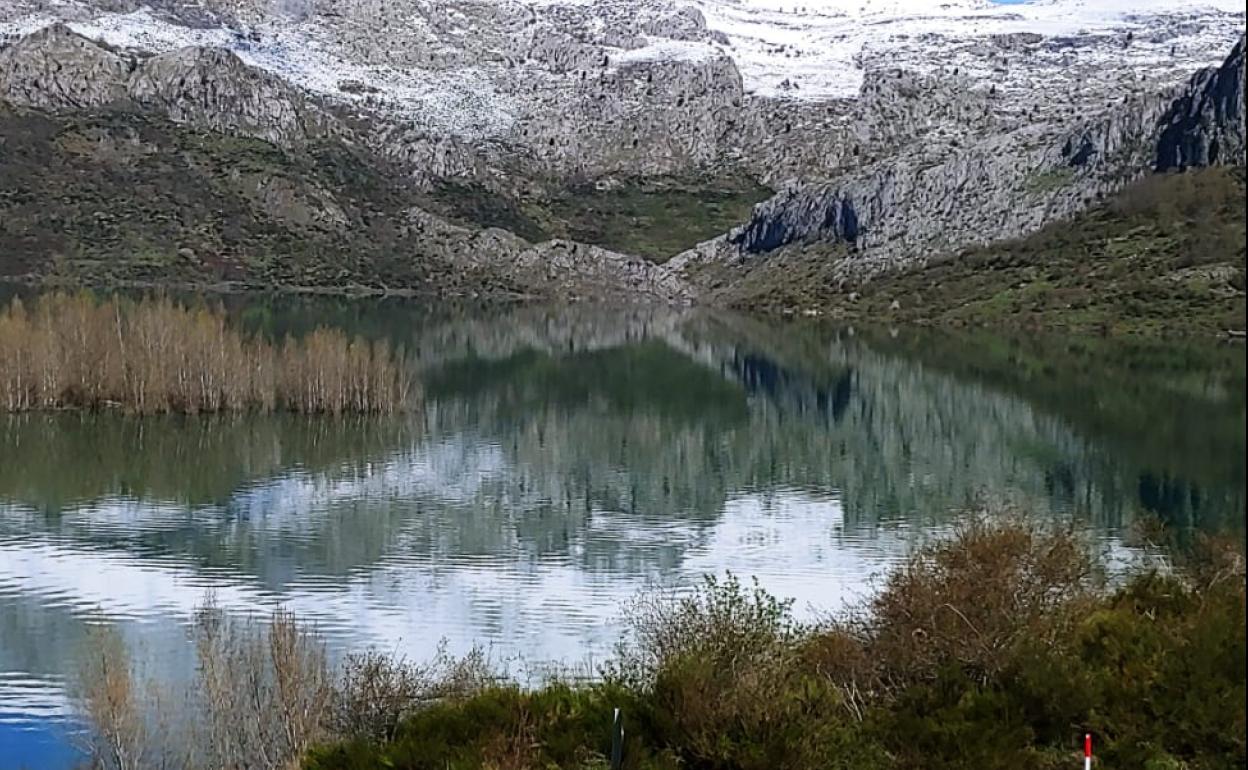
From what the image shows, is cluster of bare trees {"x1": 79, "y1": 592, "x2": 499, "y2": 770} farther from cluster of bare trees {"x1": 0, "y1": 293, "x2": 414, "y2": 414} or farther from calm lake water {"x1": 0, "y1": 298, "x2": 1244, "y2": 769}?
cluster of bare trees {"x1": 0, "y1": 293, "x2": 414, "y2": 414}

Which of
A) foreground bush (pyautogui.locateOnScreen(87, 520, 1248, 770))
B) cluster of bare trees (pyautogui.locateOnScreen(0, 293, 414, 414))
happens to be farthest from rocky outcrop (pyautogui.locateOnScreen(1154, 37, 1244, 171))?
foreground bush (pyautogui.locateOnScreen(87, 520, 1248, 770))

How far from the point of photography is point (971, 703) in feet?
51.2

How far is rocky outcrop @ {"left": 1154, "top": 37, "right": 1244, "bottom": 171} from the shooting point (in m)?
162

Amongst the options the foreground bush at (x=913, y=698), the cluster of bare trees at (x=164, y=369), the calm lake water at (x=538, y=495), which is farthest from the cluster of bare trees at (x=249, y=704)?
the cluster of bare trees at (x=164, y=369)

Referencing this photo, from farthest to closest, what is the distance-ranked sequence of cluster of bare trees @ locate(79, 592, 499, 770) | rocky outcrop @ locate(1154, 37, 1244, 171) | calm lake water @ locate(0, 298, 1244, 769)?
rocky outcrop @ locate(1154, 37, 1244, 171), calm lake water @ locate(0, 298, 1244, 769), cluster of bare trees @ locate(79, 592, 499, 770)

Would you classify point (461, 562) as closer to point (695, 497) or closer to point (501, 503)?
point (501, 503)

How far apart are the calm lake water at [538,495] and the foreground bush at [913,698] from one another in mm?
2370

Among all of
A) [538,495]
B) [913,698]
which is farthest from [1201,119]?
[913,698]

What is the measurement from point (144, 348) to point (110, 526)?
1019 inches

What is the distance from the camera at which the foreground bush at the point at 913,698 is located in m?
14.3

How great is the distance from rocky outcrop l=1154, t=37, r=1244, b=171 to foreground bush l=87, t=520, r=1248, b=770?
145 m

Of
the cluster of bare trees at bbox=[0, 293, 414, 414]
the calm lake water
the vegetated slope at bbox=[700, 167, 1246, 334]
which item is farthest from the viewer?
the vegetated slope at bbox=[700, 167, 1246, 334]

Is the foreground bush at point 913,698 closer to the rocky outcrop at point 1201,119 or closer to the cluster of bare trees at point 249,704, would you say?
the cluster of bare trees at point 249,704

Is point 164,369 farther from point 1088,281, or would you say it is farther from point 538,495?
point 1088,281
